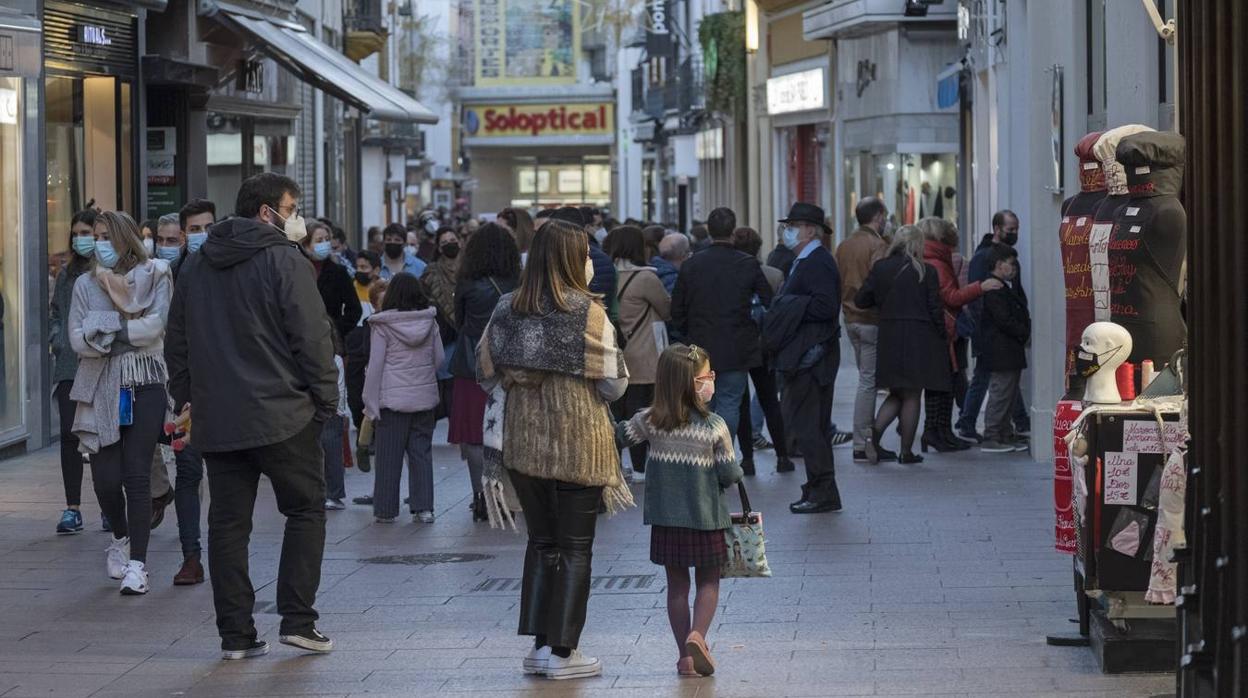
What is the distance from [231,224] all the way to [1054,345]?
7.85 m

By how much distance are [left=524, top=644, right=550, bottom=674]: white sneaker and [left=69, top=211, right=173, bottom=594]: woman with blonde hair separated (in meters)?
2.70

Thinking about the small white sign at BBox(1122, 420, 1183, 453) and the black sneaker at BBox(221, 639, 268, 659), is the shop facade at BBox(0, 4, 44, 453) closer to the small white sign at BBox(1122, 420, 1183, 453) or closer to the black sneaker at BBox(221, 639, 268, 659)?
the black sneaker at BBox(221, 639, 268, 659)

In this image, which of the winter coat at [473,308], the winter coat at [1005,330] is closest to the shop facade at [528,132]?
the winter coat at [1005,330]

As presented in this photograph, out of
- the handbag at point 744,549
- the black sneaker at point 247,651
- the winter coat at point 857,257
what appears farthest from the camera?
the winter coat at point 857,257

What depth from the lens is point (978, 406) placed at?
52.9 feet

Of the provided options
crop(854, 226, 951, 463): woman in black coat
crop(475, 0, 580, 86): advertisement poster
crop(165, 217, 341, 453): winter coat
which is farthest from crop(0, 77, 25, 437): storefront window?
crop(475, 0, 580, 86): advertisement poster

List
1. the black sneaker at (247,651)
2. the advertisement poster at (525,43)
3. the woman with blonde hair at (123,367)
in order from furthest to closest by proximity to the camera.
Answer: the advertisement poster at (525,43), the woman with blonde hair at (123,367), the black sneaker at (247,651)

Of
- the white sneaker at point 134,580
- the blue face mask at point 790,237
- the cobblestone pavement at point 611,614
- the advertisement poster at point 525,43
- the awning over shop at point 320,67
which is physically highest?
the advertisement poster at point 525,43

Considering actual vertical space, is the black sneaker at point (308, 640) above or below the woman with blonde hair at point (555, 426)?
below

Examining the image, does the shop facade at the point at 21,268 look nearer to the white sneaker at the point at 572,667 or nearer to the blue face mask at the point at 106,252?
the blue face mask at the point at 106,252

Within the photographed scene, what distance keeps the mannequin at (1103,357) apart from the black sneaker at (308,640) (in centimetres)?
320

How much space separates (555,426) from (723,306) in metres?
5.57

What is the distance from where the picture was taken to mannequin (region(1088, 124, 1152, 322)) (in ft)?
26.7

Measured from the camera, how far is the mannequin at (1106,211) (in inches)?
320
